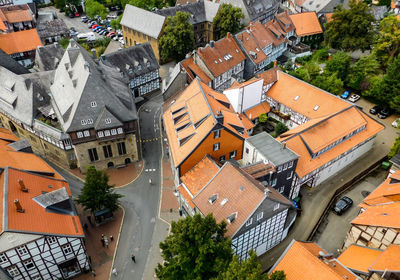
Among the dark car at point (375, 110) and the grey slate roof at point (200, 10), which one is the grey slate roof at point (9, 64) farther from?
the dark car at point (375, 110)

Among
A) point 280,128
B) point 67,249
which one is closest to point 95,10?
point 280,128

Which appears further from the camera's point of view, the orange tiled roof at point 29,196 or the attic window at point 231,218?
the attic window at point 231,218

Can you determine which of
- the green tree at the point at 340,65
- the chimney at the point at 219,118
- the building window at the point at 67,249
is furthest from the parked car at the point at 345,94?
the building window at the point at 67,249

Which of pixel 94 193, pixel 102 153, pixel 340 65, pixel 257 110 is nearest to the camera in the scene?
pixel 94 193

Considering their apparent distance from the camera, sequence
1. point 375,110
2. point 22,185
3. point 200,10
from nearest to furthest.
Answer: point 22,185
point 375,110
point 200,10

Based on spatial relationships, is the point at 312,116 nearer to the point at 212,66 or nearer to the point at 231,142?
the point at 231,142

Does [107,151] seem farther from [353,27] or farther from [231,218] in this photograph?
[353,27]
